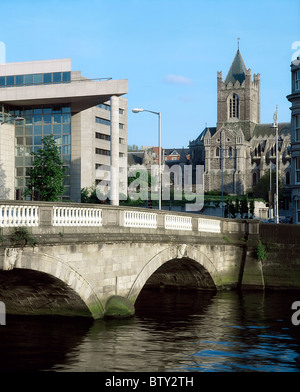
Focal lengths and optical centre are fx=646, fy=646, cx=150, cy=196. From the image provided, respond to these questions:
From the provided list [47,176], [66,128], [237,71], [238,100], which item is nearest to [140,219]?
[47,176]

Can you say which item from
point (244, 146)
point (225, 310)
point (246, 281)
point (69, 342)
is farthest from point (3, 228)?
point (244, 146)

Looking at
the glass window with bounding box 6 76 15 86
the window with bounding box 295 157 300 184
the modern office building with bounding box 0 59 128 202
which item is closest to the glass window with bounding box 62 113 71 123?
the modern office building with bounding box 0 59 128 202

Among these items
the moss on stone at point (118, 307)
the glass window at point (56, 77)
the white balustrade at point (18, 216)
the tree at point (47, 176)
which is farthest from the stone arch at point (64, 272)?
the glass window at point (56, 77)

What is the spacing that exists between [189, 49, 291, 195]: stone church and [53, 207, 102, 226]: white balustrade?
446 ft

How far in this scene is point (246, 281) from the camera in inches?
1404

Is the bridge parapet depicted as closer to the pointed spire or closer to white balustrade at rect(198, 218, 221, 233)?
white balustrade at rect(198, 218, 221, 233)

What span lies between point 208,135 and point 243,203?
294ft

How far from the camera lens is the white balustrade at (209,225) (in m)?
32.1

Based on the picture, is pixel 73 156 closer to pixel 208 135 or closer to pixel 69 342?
pixel 69 342

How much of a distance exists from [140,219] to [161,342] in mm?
6063

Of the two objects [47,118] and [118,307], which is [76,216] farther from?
[47,118]

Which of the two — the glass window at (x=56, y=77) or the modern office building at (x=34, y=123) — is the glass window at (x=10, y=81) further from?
the glass window at (x=56, y=77)

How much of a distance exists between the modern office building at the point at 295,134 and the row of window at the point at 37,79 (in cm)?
1885

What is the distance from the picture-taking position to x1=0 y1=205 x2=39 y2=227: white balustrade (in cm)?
1852
